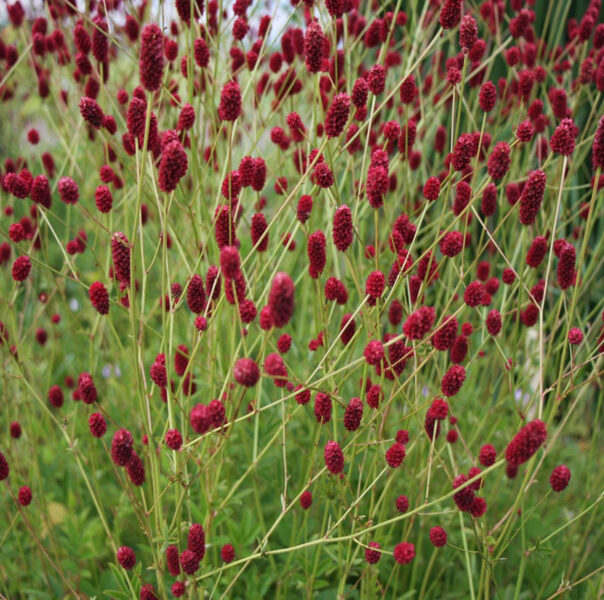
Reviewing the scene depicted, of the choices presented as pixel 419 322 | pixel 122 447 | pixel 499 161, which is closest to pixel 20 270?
pixel 122 447

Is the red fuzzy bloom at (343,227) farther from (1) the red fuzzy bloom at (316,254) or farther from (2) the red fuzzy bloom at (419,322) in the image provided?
(2) the red fuzzy bloom at (419,322)

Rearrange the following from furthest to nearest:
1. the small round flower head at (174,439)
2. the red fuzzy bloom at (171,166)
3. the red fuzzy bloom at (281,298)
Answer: the small round flower head at (174,439) → the red fuzzy bloom at (171,166) → the red fuzzy bloom at (281,298)

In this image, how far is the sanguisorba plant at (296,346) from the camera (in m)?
0.90

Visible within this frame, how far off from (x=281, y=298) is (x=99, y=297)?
37 centimetres

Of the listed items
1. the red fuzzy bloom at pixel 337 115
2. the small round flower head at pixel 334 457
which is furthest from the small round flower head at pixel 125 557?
the red fuzzy bloom at pixel 337 115

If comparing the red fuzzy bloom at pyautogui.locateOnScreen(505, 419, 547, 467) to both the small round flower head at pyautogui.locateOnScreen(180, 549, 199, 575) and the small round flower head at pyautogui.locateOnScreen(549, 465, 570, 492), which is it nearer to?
the small round flower head at pyautogui.locateOnScreen(549, 465, 570, 492)

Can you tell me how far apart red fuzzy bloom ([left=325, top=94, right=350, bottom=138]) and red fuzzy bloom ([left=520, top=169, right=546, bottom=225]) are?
281 millimetres

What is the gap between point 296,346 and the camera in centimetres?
155

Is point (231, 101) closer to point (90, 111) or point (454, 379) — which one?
point (90, 111)

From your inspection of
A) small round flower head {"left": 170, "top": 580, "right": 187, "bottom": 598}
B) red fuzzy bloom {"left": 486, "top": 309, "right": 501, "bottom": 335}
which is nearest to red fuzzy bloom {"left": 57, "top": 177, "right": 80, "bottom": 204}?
A: small round flower head {"left": 170, "top": 580, "right": 187, "bottom": 598}

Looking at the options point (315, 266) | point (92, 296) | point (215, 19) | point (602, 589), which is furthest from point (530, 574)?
point (215, 19)

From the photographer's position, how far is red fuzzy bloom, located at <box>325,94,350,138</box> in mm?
879

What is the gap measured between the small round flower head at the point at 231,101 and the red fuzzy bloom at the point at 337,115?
0.43 feet

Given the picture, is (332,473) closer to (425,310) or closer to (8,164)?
(425,310)
